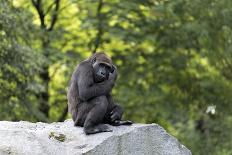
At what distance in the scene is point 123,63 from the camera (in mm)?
19750

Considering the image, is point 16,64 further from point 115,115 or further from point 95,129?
point 95,129

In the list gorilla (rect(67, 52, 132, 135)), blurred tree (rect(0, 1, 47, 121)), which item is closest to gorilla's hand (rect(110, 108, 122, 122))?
gorilla (rect(67, 52, 132, 135))

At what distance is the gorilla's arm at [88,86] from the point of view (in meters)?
9.03

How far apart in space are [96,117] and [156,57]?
1072 centimetres

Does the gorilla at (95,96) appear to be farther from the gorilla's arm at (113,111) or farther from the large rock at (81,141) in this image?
the large rock at (81,141)

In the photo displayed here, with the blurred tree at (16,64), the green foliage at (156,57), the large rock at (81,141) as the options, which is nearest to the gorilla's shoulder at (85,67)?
the large rock at (81,141)

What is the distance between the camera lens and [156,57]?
1956 cm

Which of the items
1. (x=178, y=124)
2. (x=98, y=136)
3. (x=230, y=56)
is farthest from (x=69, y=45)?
(x=98, y=136)

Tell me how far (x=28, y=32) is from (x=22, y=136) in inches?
279

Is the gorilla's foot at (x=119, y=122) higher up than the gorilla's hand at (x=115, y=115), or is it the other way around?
the gorilla's hand at (x=115, y=115)

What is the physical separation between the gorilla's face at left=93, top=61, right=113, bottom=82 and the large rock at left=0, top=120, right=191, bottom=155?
2.40 ft

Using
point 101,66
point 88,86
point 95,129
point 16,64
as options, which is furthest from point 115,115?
point 16,64

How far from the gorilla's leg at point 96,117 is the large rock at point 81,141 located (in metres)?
0.10

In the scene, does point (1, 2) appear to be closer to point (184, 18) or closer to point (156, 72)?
point (184, 18)
